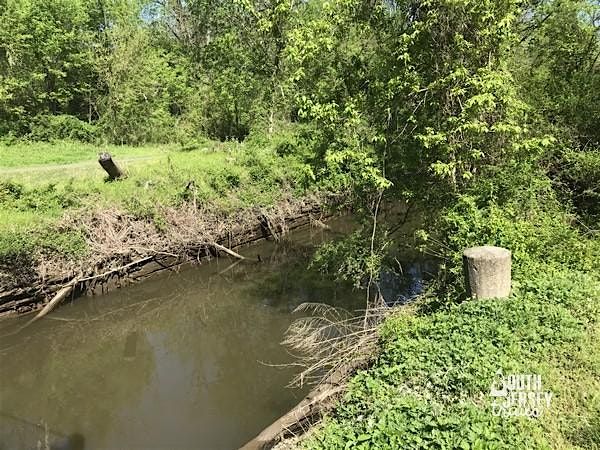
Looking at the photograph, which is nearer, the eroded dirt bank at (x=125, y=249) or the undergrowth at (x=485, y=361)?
the undergrowth at (x=485, y=361)

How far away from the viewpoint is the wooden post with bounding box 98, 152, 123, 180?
1588cm

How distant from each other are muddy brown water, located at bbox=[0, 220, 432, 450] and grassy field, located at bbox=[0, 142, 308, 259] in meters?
2.31

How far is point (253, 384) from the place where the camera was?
10117 millimetres

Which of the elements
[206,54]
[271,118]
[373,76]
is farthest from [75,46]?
[373,76]

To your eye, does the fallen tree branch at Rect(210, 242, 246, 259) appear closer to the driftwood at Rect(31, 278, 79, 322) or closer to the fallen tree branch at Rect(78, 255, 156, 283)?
the fallen tree branch at Rect(78, 255, 156, 283)

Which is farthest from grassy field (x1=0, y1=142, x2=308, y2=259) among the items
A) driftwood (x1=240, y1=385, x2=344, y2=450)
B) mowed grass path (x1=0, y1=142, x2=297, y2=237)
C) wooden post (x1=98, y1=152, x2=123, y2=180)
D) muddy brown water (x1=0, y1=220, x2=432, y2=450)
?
driftwood (x1=240, y1=385, x2=344, y2=450)

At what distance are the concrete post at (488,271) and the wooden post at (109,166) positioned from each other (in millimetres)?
12609

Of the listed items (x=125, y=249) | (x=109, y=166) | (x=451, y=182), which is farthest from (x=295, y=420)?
(x=109, y=166)

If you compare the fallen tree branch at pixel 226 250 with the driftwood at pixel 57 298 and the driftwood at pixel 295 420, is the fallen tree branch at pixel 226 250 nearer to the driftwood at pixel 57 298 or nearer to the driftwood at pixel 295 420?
the driftwood at pixel 57 298

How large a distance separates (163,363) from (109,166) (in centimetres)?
758

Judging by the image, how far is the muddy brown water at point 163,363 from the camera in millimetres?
8977

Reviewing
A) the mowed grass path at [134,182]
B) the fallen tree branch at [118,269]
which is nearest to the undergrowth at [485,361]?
the fallen tree branch at [118,269]

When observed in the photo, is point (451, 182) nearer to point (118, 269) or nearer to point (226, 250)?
point (226, 250)

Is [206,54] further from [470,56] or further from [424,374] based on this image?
[424,374]
